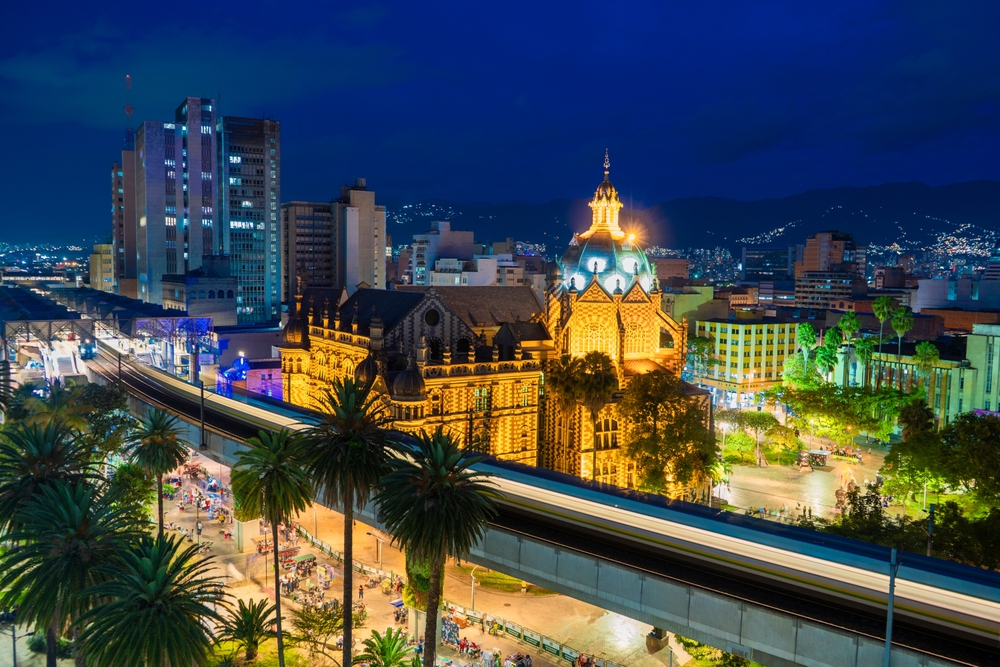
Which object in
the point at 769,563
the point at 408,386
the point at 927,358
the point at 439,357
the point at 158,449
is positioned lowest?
the point at 769,563

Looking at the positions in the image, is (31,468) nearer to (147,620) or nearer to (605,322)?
(147,620)

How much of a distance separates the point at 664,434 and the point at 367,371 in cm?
2951

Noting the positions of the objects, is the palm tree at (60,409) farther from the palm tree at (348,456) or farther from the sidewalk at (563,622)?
the palm tree at (348,456)

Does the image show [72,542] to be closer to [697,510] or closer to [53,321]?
[697,510]

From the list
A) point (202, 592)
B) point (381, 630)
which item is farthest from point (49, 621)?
point (381, 630)

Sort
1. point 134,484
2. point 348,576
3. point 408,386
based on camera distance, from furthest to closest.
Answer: point 408,386
point 134,484
point 348,576

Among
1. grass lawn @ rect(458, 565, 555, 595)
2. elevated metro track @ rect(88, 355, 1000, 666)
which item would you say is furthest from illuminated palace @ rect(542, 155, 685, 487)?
elevated metro track @ rect(88, 355, 1000, 666)

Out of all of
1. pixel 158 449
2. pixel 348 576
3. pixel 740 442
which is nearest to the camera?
pixel 348 576

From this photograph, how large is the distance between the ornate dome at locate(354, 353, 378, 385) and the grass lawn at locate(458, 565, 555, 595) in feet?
71.0

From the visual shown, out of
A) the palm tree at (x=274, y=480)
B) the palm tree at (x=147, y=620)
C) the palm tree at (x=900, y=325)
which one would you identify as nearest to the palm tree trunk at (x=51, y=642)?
the palm tree at (x=147, y=620)

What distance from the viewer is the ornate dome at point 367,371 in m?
76.3

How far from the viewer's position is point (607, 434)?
84812 millimetres

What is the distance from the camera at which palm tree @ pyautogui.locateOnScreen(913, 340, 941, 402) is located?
105000mm

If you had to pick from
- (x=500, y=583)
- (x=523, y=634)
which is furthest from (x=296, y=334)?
(x=523, y=634)
